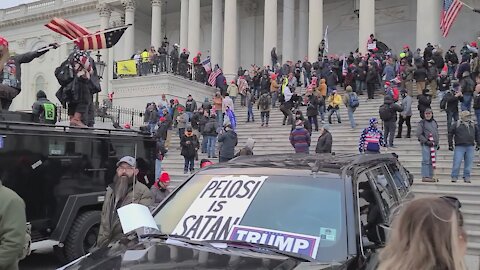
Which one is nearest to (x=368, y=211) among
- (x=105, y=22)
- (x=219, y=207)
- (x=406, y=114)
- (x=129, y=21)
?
(x=219, y=207)

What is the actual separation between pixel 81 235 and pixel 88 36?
18.0ft

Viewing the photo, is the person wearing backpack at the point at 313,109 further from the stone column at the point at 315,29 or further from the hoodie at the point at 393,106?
the stone column at the point at 315,29

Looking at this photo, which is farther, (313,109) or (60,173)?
(313,109)

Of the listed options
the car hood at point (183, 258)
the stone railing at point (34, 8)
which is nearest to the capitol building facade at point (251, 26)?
the stone railing at point (34, 8)

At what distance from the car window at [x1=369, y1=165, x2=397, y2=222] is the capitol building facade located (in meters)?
23.1

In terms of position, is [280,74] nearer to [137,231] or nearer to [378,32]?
[378,32]

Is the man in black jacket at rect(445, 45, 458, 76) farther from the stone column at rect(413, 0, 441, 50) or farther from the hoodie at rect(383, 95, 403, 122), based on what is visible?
the hoodie at rect(383, 95, 403, 122)

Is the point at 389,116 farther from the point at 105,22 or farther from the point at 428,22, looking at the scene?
the point at 105,22

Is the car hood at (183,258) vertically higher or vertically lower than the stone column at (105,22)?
lower

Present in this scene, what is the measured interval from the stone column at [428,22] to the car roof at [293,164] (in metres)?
23.0

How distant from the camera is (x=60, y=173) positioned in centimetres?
669

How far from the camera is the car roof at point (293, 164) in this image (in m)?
3.75

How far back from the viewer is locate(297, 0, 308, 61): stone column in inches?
1310

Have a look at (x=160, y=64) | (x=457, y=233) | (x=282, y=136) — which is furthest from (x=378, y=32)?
(x=457, y=233)
